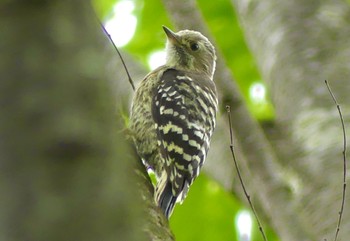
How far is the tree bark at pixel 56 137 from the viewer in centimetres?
68

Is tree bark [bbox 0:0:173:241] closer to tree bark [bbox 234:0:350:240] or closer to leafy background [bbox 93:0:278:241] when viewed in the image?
tree bark [bbox 234:0:350:240]

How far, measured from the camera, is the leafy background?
5.14 meters

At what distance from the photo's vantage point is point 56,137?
2.31 feet

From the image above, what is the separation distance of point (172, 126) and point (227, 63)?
1.56 metres

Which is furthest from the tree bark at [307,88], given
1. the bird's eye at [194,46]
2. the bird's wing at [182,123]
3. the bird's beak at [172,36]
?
the bird's eye at [194,46]

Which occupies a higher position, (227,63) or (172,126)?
(172,126)

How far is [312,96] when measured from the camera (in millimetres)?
4262

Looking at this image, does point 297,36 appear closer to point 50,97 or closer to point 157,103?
point 157,103

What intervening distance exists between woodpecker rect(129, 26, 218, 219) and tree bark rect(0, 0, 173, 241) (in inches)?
123

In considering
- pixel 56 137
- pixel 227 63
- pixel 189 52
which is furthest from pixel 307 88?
pixel 56 137

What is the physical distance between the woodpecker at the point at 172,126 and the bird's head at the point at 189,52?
21 centimetres

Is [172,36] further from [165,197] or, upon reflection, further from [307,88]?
[165,197]

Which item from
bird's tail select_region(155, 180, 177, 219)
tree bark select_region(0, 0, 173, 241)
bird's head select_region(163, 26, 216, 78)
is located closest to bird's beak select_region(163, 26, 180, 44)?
bird's head select_region(163, 26, 216, 78)

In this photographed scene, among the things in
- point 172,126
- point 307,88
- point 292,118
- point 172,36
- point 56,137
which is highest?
point 56,137
